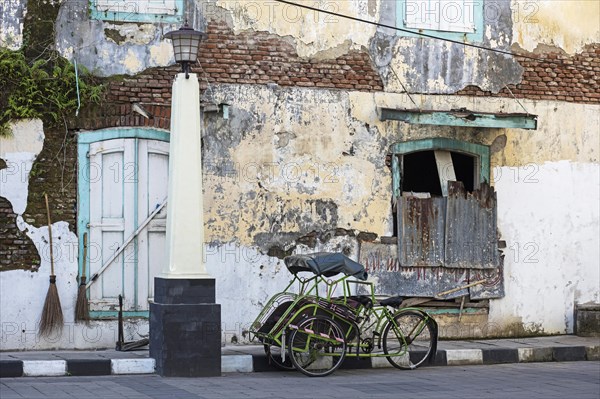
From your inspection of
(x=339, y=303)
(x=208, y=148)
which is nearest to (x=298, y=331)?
(x=339, y=303)

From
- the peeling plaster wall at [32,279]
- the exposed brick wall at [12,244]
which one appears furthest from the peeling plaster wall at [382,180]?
the exposed brick wall at [12,244]

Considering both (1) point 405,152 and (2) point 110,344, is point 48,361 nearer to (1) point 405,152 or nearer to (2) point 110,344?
(2) point 110,344

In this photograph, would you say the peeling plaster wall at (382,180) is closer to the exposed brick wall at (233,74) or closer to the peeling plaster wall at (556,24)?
the exposed brick wall at (233,74)

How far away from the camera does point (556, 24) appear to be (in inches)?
685

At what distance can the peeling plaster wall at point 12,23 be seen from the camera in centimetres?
1466

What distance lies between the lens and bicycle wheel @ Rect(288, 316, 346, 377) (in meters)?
13.3

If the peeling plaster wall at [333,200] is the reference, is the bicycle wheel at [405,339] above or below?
below

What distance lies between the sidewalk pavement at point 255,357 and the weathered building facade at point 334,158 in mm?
521

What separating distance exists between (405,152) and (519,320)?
9.93 ft

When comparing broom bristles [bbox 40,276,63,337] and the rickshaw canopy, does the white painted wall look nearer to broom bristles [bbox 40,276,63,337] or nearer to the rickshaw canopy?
the rickshaw canopy

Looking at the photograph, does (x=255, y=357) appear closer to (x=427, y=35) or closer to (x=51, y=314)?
(x=51, y=314)

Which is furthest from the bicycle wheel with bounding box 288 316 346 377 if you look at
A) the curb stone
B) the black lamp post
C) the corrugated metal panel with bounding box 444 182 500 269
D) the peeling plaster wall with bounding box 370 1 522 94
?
the peeling plaster wall with bounding box 370 1 522 94

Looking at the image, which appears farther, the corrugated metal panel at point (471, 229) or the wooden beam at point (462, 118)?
the corrugated metal panel at point (471, 229)

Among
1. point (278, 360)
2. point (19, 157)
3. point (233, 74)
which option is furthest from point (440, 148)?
point (19, 157)
